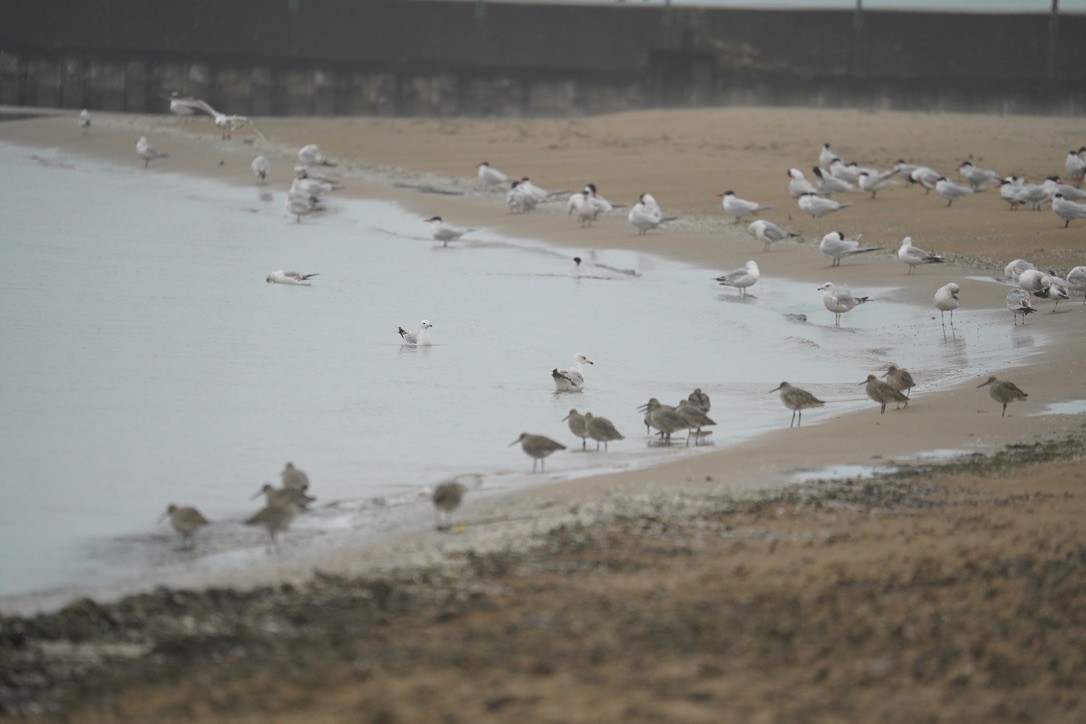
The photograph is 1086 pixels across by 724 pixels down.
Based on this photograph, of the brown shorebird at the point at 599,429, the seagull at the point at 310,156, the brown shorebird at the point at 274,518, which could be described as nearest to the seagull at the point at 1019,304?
the brown shorebird at the point at 599,429

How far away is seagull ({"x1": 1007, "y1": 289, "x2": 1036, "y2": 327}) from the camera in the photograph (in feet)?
46.7

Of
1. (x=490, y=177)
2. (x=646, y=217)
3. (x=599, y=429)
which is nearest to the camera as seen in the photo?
(x=599, y=429)

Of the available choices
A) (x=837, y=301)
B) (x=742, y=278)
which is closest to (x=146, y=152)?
(x=742, y=278)

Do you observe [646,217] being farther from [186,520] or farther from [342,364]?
[186,520]

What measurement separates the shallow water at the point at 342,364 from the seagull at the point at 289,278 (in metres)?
0.10

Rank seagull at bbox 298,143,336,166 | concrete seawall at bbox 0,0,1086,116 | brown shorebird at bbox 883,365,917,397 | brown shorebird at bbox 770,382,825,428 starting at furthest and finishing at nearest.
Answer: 1. concrete seawall at bbox 0,0,1086,116
2. seagull at bbox 298,143,336,166
3. brown shorebird at bbox 883,365,917,397
4. brown shorebird at bbox 770,382,825,428

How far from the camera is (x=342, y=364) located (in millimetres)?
13141

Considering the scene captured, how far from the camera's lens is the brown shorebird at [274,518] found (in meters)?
7.47

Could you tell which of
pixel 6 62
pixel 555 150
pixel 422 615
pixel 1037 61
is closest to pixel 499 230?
pixel 555 150

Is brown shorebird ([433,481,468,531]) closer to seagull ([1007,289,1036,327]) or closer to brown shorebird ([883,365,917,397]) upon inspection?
brown shorebird ([883,365,917,397])

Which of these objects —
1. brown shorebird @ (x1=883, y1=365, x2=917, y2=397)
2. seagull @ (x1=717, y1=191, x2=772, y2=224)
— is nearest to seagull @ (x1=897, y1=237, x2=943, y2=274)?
seagull @ (x1=717, y1=191, x2=772, y2=224)

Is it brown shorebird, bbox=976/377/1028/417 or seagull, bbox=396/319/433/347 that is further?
seagull, bbox=396/319/433/347

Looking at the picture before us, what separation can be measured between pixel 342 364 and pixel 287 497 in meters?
5.34

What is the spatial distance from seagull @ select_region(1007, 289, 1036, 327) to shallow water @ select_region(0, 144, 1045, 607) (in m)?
0.23
